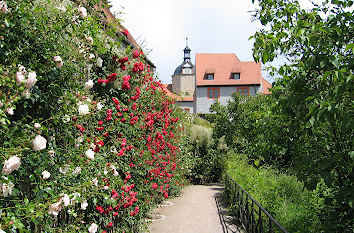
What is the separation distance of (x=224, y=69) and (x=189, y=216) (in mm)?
29994

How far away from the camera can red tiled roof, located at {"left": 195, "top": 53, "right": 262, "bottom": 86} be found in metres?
34.6

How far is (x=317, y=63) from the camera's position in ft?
8.58

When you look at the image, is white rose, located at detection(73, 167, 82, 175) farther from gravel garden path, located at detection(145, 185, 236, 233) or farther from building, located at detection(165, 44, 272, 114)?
building, located at detection(165, 44, 272, 114)

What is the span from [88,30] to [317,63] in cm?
225

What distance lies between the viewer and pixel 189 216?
7.84 metres

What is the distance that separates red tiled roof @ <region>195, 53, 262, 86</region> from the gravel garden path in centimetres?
A: 2516

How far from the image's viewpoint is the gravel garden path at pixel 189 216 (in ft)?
21.5

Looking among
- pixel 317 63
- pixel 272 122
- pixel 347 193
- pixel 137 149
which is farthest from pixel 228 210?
pixel 317 63

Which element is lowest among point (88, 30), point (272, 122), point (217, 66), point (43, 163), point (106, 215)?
point (106, 215)

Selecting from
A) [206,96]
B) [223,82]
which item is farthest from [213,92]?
[223,82]

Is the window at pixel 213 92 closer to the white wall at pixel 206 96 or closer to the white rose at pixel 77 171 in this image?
the white wall at pixel 206 96

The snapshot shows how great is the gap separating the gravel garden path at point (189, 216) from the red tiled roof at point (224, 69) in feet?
82.6

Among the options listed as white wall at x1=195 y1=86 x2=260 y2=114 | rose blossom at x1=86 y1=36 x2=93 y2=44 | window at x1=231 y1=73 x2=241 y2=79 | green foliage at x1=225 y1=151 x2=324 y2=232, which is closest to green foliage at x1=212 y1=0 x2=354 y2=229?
green foliage at x1=225 y1=151 x2=324 y2=232

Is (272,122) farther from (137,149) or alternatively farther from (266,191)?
(266,191)
